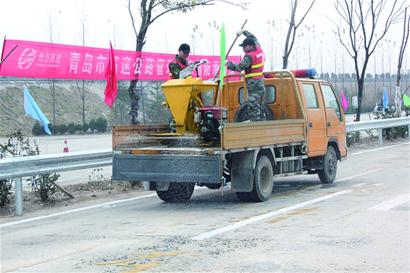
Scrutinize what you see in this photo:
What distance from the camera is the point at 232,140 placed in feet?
29.4

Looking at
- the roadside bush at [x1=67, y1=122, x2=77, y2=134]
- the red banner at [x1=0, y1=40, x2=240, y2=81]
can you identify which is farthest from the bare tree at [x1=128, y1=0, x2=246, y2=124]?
the roadside bush at [x1=67, y1=122, x2=77, y2=134]

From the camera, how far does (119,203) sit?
10.4m

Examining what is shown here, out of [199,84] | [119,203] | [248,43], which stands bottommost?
[119,203]

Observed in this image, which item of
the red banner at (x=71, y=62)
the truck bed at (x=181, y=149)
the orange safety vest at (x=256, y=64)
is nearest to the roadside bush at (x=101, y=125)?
the red banner at (x=71, y=62)

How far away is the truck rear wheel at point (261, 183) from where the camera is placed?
380 inches

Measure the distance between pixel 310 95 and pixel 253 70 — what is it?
62.4 inches

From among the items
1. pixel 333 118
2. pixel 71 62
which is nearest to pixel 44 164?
pixel 71 62

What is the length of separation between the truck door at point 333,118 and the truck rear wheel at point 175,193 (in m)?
3.27

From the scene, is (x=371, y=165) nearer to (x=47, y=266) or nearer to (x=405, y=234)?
(x=405, y=234)

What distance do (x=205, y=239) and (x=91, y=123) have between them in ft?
107

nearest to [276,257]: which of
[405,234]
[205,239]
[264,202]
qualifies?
[205,239]

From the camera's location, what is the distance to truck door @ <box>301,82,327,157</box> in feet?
36.8

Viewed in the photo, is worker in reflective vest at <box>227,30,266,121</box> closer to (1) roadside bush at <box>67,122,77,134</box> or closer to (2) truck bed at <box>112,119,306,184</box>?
(2) truck bed at <box>112,119,306,184</box>

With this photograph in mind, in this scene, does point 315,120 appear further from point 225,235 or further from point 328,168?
point 225,235
